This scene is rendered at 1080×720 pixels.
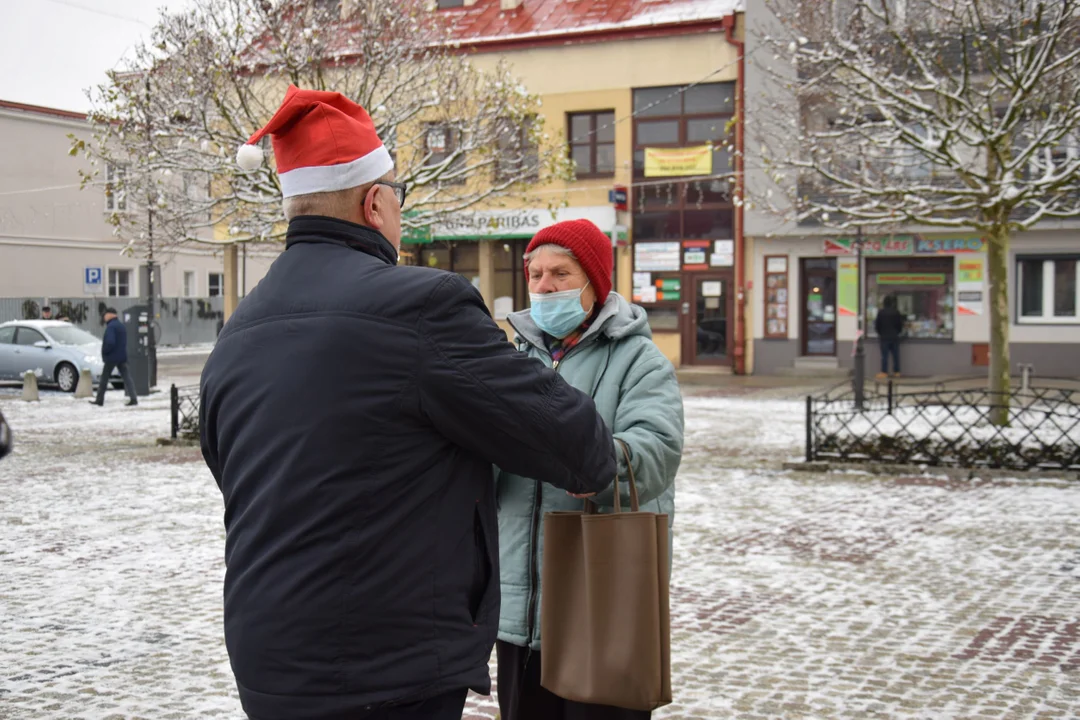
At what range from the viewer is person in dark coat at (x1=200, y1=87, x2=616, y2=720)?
84.6 inches

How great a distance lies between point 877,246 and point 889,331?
202 centimetres

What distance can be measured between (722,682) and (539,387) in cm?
365

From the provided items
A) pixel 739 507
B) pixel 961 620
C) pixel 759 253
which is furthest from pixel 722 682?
pixel 759 253

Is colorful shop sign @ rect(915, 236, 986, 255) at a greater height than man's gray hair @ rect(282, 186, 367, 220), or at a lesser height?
greater

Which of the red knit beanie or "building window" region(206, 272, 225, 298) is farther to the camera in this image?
"building window" region(206, 272, 225, 298)

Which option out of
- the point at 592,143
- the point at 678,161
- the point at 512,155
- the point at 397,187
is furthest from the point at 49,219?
the point at 397,187

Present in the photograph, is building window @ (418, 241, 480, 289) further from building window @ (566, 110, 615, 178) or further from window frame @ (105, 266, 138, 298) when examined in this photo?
window frame @ (105, 266, 138, 298)

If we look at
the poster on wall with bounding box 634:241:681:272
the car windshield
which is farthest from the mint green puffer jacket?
the poster on wall with bounding box 634:241:681:272

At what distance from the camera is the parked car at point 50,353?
79.1 ft

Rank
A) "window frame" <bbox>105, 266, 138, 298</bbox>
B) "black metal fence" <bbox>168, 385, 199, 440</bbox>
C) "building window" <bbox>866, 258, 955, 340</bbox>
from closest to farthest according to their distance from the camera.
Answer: "black metal fence" <bbox>168, 385, 199, 440</bbox>
"building window" <bbox>866, 258, 955, 340</bbox>
"window frame" <bbox>105, 266, 138, 298</bbox>

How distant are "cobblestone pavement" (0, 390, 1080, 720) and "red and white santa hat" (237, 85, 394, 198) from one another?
333 centimetres

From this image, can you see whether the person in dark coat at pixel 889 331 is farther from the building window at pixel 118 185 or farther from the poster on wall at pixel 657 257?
the building window at pixel 118 185

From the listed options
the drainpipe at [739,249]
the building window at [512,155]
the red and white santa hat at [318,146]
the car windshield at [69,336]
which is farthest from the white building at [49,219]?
the red and white santa hat at [318,146]

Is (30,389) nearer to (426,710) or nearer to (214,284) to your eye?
(426,710)
